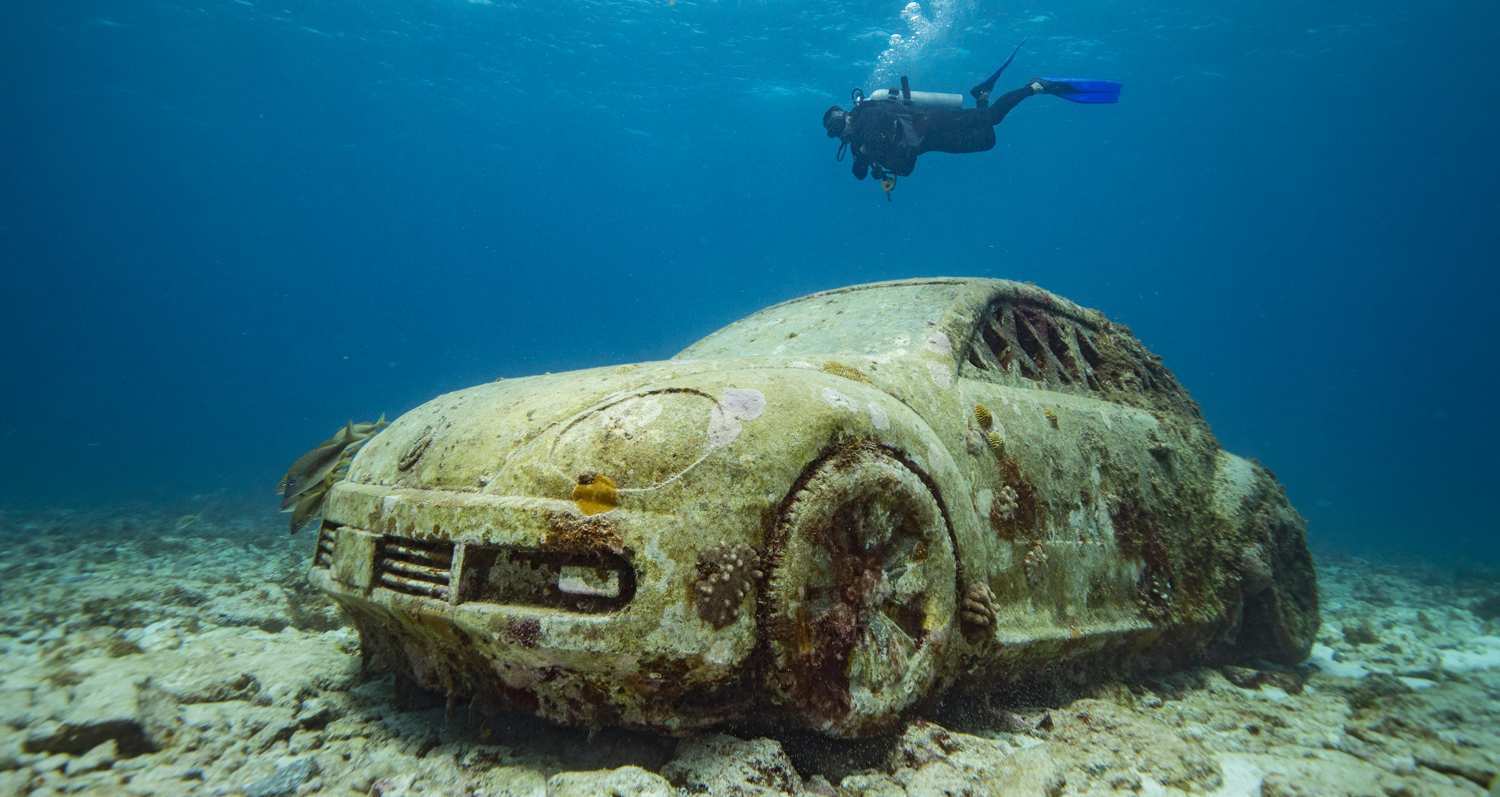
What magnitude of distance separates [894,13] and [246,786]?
143 ft

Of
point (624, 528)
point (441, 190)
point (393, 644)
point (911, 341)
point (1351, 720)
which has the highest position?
point (441, 190)

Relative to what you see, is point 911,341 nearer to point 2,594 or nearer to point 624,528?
point 624,528

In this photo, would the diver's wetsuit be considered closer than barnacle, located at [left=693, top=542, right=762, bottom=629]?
No

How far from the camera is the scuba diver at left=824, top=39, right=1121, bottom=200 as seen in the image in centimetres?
957

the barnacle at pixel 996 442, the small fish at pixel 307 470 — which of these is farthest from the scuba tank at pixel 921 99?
the small fish at pixel 307 470

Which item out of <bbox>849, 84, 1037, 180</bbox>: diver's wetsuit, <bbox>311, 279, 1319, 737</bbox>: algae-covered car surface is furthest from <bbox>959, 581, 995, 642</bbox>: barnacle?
<bbox>849, 84, 1037, 180</bbox>: diver's wetsuit

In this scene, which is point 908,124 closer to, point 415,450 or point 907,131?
point 907,131

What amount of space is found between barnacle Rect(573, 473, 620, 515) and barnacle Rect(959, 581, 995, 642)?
4.60 ft

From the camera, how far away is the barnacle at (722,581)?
1.65 m

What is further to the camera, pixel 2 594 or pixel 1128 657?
pixel 2 594

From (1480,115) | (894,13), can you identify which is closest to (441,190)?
(894,13)

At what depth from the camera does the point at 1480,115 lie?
53.6 metres

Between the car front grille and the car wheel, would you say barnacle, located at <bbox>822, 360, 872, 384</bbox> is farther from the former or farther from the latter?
the car front grille

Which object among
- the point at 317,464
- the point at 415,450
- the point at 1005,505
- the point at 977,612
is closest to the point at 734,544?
the point at 977,612
